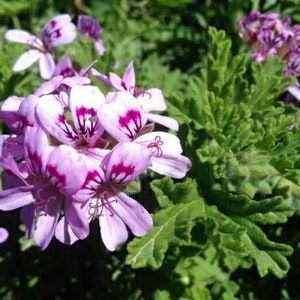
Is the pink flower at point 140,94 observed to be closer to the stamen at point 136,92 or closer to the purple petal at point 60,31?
the stamen at point 136,92

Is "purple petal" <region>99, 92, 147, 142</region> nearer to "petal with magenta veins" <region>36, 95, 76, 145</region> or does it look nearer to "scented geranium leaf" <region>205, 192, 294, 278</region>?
"petal with magenta veins" <region>36, 95, 76, 145</region>

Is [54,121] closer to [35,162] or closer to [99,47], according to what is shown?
[35,162]

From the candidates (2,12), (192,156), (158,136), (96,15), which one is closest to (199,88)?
(192,156)

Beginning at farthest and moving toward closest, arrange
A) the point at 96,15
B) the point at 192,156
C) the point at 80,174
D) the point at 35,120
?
the point at 96,15, the point at 192,156, the point at 35,120, the point at 80,174

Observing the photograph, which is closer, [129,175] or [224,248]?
[129,175]

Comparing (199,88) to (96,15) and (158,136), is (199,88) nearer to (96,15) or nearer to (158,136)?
(158,136)

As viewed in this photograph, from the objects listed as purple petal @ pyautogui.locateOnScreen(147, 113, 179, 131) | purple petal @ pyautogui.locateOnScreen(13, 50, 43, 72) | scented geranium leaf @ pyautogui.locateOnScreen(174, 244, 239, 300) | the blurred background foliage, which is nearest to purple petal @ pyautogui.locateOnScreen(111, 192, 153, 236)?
purple petal @ pyautogui.locateOnScreen(147, 113, 179, 131)

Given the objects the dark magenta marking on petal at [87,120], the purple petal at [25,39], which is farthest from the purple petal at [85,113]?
the purple petal at [25,39]

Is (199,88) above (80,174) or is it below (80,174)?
below
